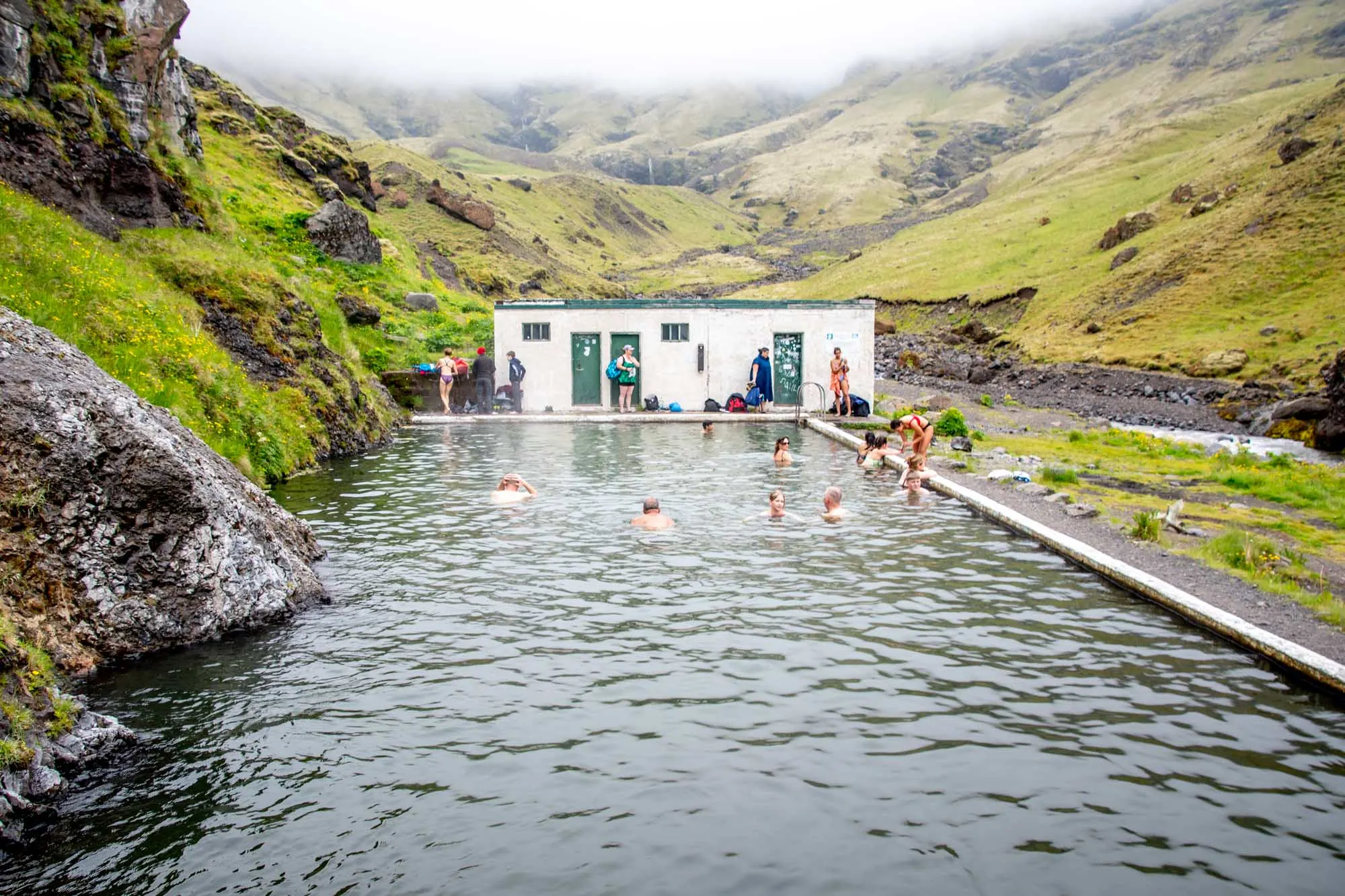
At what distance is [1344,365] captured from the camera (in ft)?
89.3

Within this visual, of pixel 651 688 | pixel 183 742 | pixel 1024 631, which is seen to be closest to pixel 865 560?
pixel 1024 631

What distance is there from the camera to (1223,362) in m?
42.4

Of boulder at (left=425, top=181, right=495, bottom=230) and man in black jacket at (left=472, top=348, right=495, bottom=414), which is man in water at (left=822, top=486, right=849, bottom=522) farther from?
Answer: boulder at (left=425, top=181, right=495, bottom=230)

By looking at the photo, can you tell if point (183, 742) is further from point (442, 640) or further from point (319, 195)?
point (319, 195)

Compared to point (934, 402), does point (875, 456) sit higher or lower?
lower

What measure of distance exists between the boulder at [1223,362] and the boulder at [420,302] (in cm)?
3920

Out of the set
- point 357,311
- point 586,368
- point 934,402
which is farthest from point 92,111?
→ point 934,402

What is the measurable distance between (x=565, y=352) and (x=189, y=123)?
17.0 m

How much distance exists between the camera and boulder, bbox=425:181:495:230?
78750 mm

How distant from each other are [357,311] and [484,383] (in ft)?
20.2

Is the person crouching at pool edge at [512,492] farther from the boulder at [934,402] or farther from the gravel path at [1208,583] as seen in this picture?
the boulder at [934,402]

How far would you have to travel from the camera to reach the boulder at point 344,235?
40.8 m

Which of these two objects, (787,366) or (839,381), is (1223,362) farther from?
(787,366)

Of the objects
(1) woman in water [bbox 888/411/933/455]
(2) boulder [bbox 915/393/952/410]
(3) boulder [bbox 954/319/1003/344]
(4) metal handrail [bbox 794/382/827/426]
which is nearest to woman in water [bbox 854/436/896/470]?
(1) woman in water [bbox 888/411/933/455]
